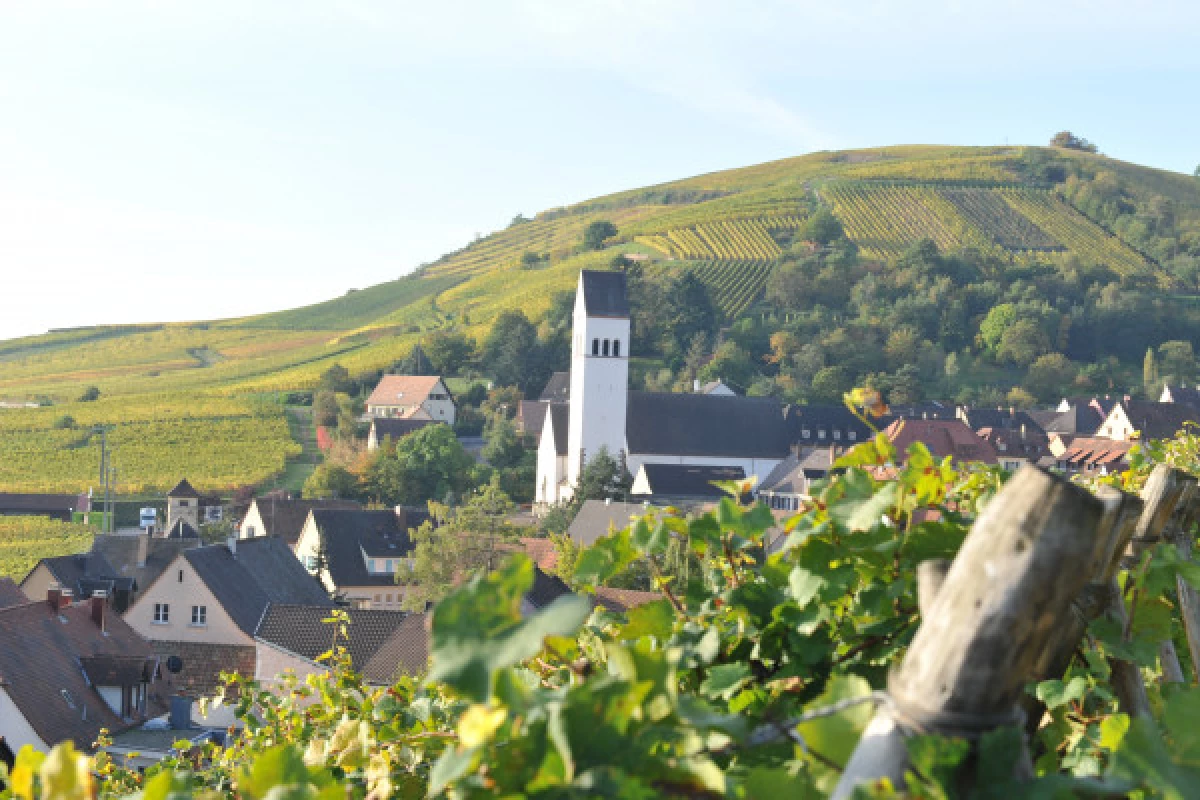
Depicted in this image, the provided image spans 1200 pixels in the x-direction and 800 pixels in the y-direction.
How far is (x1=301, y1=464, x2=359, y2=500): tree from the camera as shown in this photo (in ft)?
176

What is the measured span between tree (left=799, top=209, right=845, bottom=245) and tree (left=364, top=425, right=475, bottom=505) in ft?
191

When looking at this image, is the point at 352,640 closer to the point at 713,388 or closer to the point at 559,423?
the point at 559,423

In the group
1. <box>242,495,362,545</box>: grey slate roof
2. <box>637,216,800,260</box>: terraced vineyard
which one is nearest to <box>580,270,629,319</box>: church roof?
<box>242,495,362,545</box>: grey slate roof

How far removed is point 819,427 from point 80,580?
40.8 meters

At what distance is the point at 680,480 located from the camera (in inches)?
2133

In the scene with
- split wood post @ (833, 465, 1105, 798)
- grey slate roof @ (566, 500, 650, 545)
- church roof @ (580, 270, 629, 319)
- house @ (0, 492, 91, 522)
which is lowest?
→ house @ (0, 492, 91, 522)

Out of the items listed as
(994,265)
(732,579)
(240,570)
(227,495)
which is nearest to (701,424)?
(227,495)

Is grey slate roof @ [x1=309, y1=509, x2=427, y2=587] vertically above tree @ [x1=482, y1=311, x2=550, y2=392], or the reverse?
tree @ [x1=482, y1=311, x2=550, y2=392]

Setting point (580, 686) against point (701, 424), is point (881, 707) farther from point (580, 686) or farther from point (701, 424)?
point (701, 424)

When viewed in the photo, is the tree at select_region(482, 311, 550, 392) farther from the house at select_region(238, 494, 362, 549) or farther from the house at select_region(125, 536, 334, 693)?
the house at select_region(125, 536, 334, 693)

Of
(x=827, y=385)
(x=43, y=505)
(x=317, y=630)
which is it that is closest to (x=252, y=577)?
(x=317, y=630)

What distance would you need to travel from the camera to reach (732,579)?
6.97ft

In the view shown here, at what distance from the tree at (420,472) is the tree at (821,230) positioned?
58168 mm

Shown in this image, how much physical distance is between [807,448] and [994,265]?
4438 centimetres
